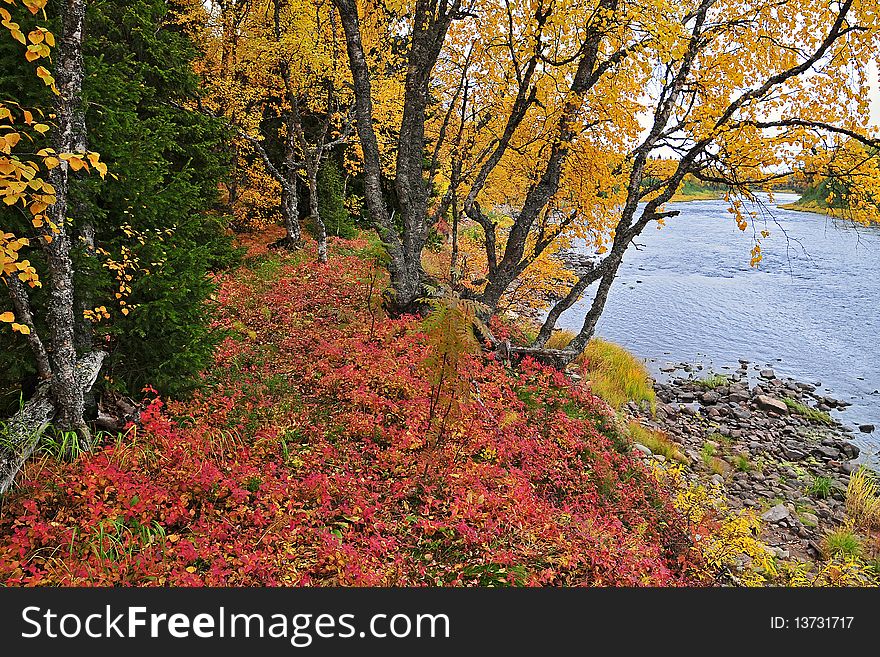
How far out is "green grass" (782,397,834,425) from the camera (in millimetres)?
14203

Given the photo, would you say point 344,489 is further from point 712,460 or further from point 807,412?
point 807,412

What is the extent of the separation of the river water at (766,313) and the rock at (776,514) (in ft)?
14.0

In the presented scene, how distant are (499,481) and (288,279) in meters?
8.07

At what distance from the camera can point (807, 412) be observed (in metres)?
14.5

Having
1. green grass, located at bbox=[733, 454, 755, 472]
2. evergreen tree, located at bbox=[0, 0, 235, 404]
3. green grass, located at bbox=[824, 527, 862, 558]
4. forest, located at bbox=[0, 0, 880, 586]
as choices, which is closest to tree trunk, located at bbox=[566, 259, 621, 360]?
forest, located at bbox=[0, 0, 880, 586]

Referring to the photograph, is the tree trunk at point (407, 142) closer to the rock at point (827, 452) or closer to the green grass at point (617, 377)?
the green grass at point (617, 377)

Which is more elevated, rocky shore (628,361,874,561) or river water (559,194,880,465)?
river water (559,194,880,465)

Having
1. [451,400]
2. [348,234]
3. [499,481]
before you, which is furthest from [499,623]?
[348,234]

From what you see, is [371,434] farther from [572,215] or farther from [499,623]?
[572,215]

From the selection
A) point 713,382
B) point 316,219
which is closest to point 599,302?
point 316,219

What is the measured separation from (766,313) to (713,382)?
27.8 ft

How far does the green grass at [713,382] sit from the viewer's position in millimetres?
15922

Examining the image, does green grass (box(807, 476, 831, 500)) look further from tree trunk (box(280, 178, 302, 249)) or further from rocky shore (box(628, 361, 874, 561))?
A: tree trunk (box(280, 178, 302, 249))

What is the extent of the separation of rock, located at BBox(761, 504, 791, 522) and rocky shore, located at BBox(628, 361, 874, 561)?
0.06 ft
